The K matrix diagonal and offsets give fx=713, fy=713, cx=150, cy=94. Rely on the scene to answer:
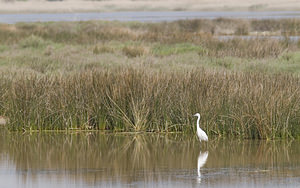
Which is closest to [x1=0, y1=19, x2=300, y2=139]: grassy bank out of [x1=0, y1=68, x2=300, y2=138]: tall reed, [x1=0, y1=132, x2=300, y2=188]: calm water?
[x1=0, y1=68, x2=300, y2=138]: tall reed

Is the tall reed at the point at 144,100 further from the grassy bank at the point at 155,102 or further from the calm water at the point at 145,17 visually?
the calm water at the point at 145,17

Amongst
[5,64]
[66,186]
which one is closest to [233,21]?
[5,64]

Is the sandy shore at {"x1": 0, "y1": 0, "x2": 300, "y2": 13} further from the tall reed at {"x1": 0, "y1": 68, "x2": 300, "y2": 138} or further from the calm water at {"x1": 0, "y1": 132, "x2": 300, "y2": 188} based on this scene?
the calm water at {"x1": 0, "y1": 132, "x2": 300, "y2": 188}

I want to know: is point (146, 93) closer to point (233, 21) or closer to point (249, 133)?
point (249, 133)

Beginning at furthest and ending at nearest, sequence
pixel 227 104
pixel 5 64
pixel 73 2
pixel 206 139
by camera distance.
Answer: pixel 73 2, pixel 5 64, pixel 227 104, pixel 206 139

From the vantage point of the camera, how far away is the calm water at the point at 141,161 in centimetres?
940

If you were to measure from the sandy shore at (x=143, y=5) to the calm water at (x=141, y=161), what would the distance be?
69.5 meters

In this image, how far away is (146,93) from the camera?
12.9 metres

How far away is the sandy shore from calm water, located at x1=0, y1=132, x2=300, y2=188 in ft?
228

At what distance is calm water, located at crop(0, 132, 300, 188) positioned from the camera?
9398mm

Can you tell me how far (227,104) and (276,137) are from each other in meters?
1.03

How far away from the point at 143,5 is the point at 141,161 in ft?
267

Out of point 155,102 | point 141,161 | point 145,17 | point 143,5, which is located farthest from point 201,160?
point 143,5

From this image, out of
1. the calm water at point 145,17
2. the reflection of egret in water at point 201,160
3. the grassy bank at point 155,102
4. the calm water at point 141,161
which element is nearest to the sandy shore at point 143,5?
the calm water at point 145,17
